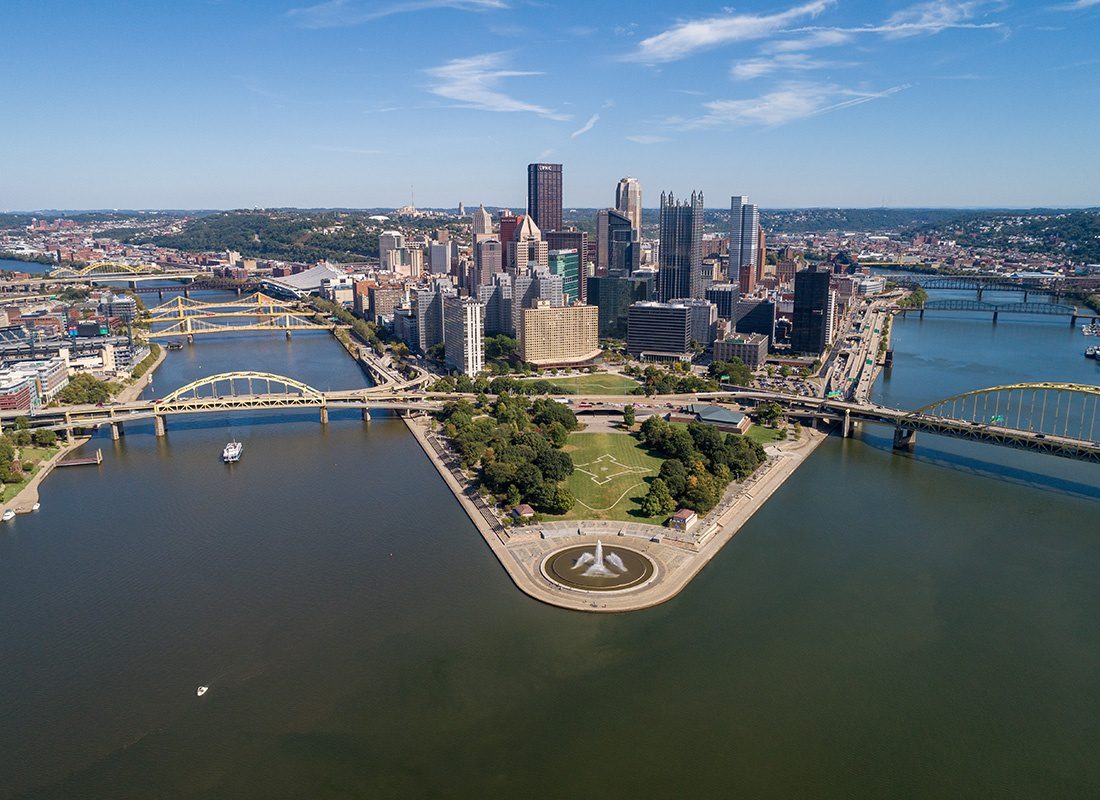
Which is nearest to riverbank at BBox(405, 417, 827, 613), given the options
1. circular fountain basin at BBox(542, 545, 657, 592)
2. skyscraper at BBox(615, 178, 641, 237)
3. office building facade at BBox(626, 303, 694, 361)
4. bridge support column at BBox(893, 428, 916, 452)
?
circular fountain basin at BBox(542, 545, 657, 592)

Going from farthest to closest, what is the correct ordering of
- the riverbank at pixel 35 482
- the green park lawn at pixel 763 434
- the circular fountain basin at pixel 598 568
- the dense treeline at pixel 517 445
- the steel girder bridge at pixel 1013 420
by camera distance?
the green park lawn at pixel 763 434, the steel girder bridge at pixel 1013 420, the riverbank at pixel 35 482, the dense treeline at pixel 517 445, the circular fountain basin at pixel 598 568

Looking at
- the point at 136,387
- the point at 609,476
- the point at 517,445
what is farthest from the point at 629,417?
the point at 136,387

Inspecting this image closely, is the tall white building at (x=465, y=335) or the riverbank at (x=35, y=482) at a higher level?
the tall white building at (x=465, y=335)

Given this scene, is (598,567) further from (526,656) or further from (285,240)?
(285,240)

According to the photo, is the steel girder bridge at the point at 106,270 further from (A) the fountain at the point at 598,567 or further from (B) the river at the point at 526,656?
(A) the fountain at the point at 598,567

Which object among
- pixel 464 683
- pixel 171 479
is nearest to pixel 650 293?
pixel 171 479

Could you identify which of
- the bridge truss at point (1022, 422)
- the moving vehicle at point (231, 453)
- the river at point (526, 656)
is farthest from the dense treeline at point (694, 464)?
the moving vehicle at point (231, 453)
